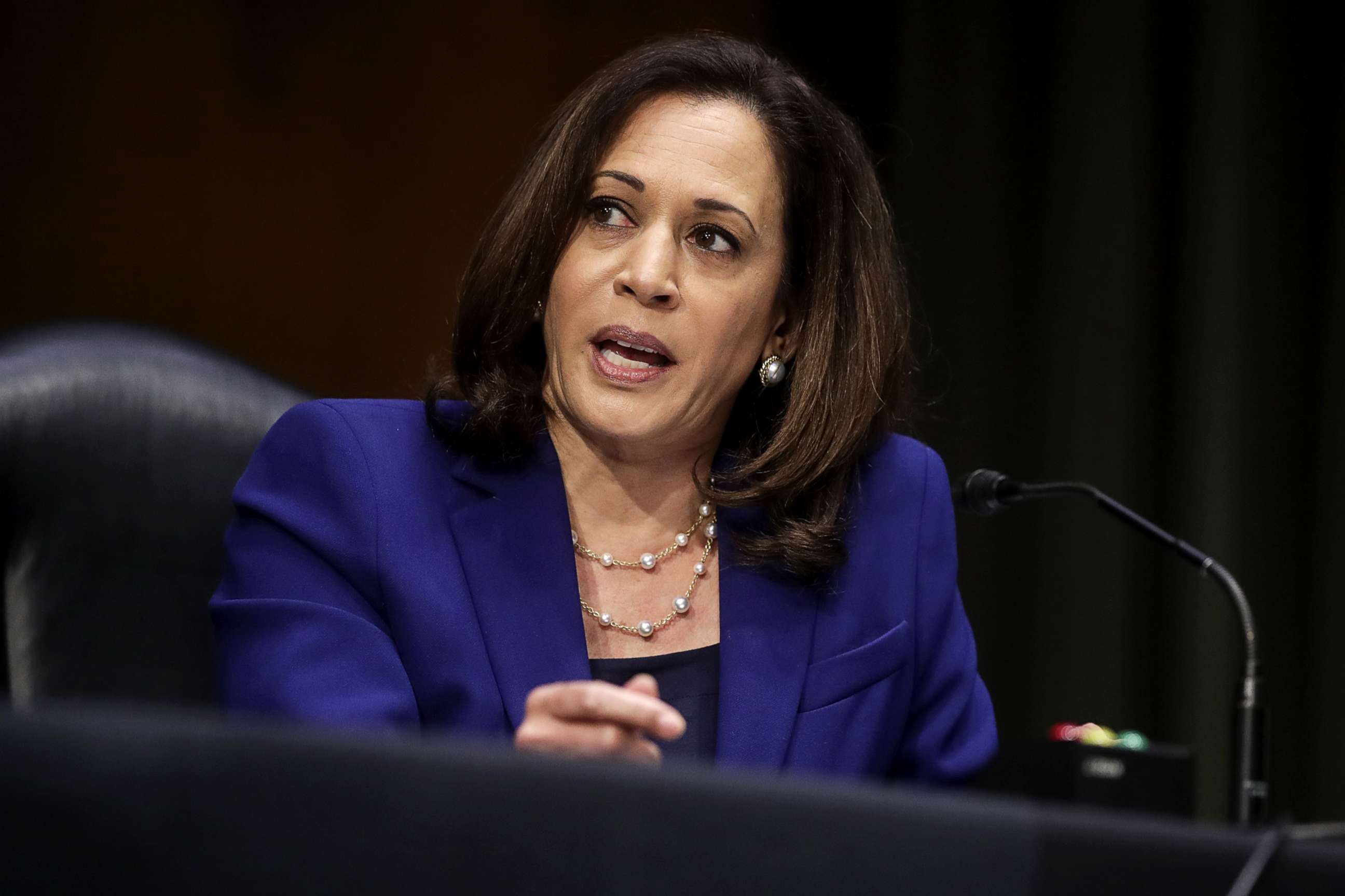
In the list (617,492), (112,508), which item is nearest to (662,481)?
(617,492)

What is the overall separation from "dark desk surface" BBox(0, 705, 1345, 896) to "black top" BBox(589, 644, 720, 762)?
85 cm

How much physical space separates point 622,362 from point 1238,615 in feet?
2.38

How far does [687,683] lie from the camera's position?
154 centimetres

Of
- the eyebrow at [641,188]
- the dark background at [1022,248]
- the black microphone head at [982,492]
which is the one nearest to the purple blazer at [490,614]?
the black microphone head at [982,492]

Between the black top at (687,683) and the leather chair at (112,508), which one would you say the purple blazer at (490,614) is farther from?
the leather chair at (112,508)

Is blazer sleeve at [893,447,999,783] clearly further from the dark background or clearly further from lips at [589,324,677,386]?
the dark background

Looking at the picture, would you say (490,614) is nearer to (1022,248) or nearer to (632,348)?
(632,348)

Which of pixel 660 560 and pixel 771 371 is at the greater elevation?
pixel 771 371

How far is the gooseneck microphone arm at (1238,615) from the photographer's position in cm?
129

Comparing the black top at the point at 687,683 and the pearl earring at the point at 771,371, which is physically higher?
the pearl earring at the point at 771,371

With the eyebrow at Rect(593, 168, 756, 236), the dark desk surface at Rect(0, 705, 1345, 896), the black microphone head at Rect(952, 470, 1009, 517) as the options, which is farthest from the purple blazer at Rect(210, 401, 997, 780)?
the dark desk surface at Rect(0, 705, 1345, 896)

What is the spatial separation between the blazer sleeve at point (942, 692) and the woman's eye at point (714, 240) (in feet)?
1.36

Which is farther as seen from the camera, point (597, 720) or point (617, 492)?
point (617, 492)

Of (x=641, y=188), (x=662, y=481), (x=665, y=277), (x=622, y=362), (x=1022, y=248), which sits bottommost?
(x=662, y=481)
